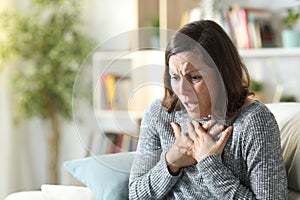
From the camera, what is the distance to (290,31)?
2.64 metres

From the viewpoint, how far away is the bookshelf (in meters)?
1.36

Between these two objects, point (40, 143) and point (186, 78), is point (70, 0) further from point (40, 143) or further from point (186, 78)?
point (186, 78)

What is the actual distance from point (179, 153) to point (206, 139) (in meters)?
0.10

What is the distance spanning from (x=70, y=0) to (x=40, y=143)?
3.01 ft

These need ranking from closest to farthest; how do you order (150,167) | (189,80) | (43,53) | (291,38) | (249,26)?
(189,80), (150,167), (291,38), (249,26), (43,53)

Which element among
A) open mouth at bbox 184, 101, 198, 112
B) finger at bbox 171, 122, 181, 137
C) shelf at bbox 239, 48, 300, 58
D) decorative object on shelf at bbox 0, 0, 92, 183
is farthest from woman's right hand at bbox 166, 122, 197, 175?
decorative object on shelf at bbox 0, 0, 92, 183

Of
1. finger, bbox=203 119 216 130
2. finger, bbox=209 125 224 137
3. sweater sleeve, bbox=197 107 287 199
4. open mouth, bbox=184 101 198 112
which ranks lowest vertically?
sweater sleeve, bbox=197 107 287 199

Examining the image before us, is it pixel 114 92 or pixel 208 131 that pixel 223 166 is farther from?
pixel 114 92

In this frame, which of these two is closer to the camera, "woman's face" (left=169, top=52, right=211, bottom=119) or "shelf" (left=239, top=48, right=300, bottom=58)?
"woman's face" (left=169, top=52, right=211, bottom=119)

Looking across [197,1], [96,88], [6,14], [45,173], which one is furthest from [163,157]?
[45,173]

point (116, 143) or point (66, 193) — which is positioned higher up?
point (116, 143)

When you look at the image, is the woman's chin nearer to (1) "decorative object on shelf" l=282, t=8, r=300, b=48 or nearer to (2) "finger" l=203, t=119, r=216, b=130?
(2) "finger" l=203, t=119, r=216, b=130

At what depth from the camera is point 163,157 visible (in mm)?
1566

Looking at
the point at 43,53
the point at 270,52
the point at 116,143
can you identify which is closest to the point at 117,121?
the point at 116,143
